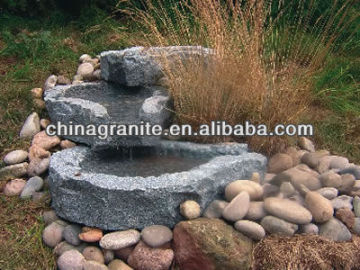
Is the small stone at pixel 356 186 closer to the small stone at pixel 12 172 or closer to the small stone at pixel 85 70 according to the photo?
the small stone at pixel 12 172

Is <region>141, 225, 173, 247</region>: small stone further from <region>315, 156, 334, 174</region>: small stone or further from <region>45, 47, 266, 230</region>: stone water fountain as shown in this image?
<region>315, 156, 334, 174</region>: small stone

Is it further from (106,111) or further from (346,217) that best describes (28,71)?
(346,217)

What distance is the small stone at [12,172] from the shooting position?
3.18 metres

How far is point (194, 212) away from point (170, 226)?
161 millimetres

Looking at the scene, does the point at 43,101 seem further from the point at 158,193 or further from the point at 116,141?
the point at 158,193

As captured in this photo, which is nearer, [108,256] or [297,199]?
[108,256]

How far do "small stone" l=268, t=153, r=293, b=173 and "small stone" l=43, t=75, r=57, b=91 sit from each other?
191cm

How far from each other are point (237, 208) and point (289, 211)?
0.28m

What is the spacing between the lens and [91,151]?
124 inches

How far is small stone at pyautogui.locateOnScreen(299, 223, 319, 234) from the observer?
2648 millimetres

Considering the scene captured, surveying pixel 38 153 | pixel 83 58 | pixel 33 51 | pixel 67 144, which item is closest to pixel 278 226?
pixel 67 144

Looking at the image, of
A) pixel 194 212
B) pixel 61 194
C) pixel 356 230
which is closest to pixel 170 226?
pixel 194 212

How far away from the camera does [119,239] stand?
2561 mm

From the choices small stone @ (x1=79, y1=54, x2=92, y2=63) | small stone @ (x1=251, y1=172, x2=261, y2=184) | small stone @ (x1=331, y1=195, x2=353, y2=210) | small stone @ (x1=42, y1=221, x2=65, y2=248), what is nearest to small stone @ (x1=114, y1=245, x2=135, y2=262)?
small stone @ (x1=42, y1=221, x2=65, y2=248)
